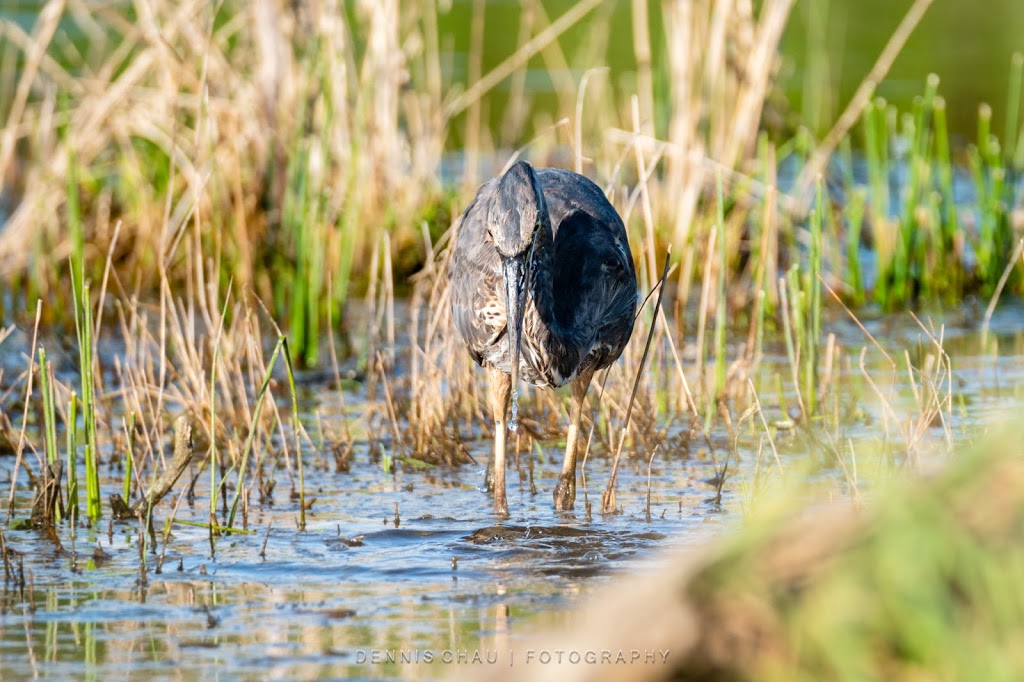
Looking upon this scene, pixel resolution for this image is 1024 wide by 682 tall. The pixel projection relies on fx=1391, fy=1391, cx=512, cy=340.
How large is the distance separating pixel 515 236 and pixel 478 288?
0.46 m

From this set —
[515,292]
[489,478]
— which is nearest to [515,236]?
[515,292]

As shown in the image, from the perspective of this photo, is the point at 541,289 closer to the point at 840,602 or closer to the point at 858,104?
the point at 840,602

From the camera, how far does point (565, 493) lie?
5.54m

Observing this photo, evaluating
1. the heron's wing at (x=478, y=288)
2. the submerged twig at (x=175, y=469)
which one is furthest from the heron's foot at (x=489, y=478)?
the submerged twig at (x=175, y=469)

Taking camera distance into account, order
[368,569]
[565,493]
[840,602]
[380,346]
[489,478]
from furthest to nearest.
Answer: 1. [380,346]
2. [489,478]
3. [565,493]
4. [368,569]
5. [840,602]

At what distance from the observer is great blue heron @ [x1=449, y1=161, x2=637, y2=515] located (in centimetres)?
515

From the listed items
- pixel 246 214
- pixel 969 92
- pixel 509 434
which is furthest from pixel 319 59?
pixel 969 92

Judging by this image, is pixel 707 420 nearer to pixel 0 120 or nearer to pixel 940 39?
pixel 0 120

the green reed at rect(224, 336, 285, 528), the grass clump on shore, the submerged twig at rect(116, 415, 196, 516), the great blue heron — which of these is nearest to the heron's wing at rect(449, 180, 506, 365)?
the great blue heron

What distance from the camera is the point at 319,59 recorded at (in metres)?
8.59

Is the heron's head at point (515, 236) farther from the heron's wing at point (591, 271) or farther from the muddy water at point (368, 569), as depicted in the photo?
the muddy water at point (368, 569)

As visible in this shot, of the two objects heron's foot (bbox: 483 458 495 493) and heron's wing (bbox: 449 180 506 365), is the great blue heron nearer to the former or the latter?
heron's wing (bbox: 449 180 506 365)

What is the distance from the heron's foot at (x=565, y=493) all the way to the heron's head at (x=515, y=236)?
57 centimetres

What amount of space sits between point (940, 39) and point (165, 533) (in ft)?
64.0
